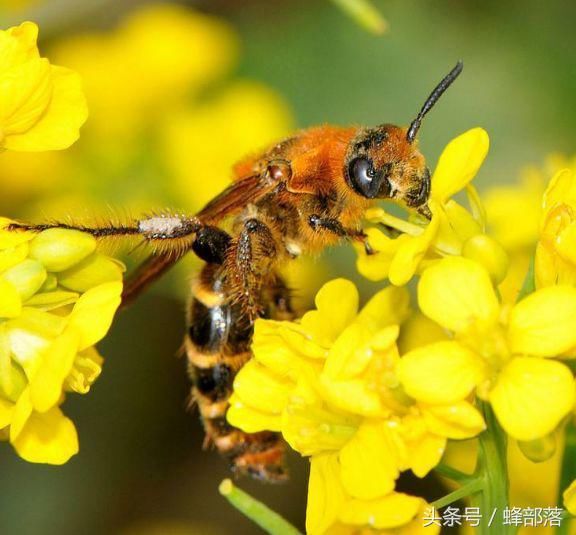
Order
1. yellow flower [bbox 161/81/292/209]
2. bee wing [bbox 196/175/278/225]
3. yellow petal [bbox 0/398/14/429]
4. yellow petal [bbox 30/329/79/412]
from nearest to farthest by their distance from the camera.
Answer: yellow petal [bbox 30/329/79/412], yellow petal [bbox 0/398/14/429], bee wing [bbox 196/175/278/225], yellow flower [bbox 161/81/292/209]

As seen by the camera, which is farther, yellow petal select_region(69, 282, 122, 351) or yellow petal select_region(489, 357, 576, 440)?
yellow petal select_region(69, 282, 122, 351)

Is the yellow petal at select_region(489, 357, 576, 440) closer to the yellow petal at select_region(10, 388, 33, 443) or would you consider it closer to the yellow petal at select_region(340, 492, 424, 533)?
the yellow petal at select_region(340, 492, 424, 533)

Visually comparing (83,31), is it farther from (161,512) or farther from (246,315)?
(246,315)

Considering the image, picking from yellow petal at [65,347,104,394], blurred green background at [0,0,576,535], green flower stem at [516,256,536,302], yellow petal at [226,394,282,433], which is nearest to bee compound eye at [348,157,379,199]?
green flower stem at [516,256,536,302]

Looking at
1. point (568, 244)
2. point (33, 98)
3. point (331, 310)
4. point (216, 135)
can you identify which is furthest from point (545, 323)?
point (216, 135)

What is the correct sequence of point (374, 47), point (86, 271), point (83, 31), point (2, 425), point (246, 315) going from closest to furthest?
point (2, 425), point (86, 271), point (246, 315), point (83, 31), point (374, 47)

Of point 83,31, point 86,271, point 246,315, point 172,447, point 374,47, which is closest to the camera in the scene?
point 86,271

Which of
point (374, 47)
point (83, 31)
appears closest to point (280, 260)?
point (83, 31)
